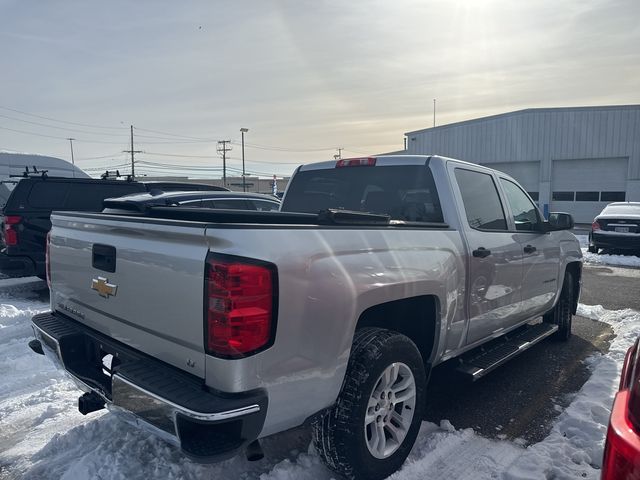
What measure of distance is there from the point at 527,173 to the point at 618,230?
1584 centimetres

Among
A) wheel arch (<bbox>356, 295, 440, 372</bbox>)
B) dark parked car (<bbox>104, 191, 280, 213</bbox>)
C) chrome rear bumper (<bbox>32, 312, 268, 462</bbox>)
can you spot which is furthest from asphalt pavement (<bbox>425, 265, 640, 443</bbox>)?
dark parked car (<bbox>104, 191, 280, 213</bbox>)

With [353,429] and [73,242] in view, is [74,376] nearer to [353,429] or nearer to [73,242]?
[73,242]

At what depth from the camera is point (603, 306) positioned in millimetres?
7441

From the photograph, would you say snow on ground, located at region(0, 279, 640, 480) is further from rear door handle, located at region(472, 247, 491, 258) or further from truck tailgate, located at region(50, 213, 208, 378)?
rear door handle, located at region(472, 247, 491, 258)

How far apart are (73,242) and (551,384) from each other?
13.7 feet

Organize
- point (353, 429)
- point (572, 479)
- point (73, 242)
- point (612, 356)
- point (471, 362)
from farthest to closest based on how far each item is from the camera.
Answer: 1. point (612, 356)
2. point (471, 362)
3. point (73, 242)
4. point (572, 479)
5. point (353, 429)

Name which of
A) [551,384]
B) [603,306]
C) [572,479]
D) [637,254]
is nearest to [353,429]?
[572,479]

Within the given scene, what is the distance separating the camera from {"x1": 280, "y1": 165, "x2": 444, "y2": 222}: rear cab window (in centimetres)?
374

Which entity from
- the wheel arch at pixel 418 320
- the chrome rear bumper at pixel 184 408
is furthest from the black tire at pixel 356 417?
the chrome rear bumper at pixel 184 408

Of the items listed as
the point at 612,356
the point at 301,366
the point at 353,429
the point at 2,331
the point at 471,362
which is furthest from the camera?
the point at 2,331

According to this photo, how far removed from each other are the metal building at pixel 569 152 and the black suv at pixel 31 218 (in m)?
24.2

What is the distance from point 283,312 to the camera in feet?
6.93

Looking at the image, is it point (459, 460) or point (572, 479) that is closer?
point (572, 479)

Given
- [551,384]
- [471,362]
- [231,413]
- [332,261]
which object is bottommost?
[551,384]
